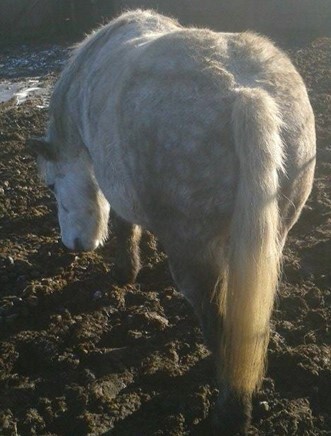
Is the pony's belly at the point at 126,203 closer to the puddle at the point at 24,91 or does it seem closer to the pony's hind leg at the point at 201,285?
the pony's hind leg at the point at 201,285

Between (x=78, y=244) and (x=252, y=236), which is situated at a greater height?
(x=252, y=236)

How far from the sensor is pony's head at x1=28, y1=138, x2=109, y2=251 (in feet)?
14.0

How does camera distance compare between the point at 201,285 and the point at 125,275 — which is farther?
the point at 125,275

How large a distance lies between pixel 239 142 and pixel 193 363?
5.04ft

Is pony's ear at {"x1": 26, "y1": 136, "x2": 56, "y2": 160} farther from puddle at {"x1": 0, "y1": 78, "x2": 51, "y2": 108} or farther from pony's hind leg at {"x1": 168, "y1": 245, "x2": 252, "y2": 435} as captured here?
puddle at {"x1": 0, "y1": 78, "x2": 51, "y2": 108}

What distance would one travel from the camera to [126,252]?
13.6ft

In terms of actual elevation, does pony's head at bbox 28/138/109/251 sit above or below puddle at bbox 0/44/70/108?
above

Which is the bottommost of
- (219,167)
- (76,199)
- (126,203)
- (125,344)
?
(125,344)

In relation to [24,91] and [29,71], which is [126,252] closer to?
[24,91]

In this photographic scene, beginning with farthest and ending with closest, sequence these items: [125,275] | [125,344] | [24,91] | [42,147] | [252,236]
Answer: [24,91], [42,147], [125,275], [125,344], [252,236]

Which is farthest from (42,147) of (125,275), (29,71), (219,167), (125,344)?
(29,71)

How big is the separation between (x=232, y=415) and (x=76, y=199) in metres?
2.14

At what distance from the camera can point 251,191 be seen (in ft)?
7.34

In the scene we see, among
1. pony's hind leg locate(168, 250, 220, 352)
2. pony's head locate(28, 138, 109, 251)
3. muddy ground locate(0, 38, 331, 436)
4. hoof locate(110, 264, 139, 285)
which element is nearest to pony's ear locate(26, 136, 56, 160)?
pony's head locate(28, 138, 109, 251)
